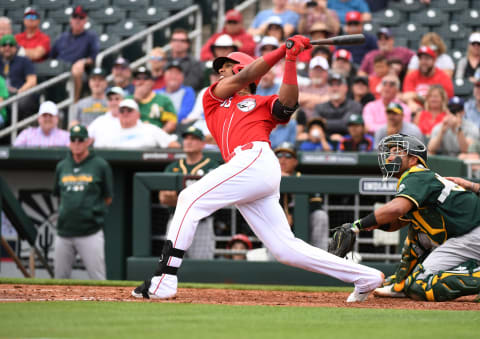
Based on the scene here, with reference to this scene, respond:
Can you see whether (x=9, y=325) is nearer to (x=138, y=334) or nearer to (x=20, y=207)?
(x=138, y=334)

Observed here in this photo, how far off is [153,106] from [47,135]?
1.41m

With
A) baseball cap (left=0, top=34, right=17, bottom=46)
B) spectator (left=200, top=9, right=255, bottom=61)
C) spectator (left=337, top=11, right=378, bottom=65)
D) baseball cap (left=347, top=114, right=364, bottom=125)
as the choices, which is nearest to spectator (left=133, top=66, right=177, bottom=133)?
spectator (left=200, top=9, right=255, bottom=61)

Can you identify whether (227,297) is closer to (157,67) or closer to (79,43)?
(157,67)

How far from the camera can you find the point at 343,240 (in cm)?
593

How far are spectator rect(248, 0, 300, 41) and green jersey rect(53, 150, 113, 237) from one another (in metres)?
4.37

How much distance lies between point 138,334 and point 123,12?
439 inches

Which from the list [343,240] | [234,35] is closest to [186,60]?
[234,35]

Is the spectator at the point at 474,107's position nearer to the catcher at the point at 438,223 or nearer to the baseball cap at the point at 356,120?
the baseball cap at the point at 356,120

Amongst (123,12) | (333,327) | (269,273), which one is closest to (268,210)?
(333,327)

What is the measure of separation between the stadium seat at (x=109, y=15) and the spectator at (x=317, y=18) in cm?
343

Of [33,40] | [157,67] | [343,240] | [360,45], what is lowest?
[343,240]

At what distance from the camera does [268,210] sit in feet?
19.0

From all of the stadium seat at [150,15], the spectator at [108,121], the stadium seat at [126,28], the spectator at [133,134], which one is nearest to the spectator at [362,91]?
the spectator at [133,134]

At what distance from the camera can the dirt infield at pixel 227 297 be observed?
5.95m
